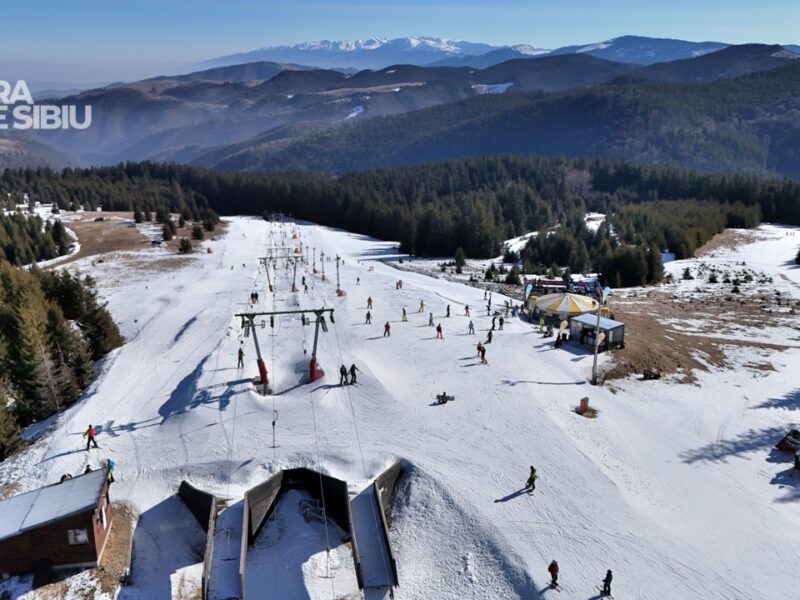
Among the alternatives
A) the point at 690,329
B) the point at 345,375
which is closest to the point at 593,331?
the point at 690,329

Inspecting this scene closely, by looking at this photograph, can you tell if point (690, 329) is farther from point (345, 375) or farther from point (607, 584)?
point (607, 584)

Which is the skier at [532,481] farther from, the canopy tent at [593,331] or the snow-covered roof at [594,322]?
the snow-covered roof at [594,322]

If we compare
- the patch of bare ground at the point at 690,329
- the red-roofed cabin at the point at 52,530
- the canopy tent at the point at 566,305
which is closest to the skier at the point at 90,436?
the red-roofed cabin at the point at 52,530

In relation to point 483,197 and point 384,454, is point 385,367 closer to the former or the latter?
point 384,454

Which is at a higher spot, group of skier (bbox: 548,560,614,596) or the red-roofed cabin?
the red-roofed cabin

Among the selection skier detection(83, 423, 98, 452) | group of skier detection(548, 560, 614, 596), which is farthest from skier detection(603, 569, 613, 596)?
skier detection(83, 423, 98, 452)

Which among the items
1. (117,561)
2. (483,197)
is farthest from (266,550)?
(483,197)

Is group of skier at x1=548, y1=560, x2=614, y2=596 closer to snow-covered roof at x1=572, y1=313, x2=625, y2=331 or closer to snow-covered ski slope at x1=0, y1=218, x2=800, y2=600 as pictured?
snow-covered ski slope at x1=0, y1=218, x2=800, y2=600
